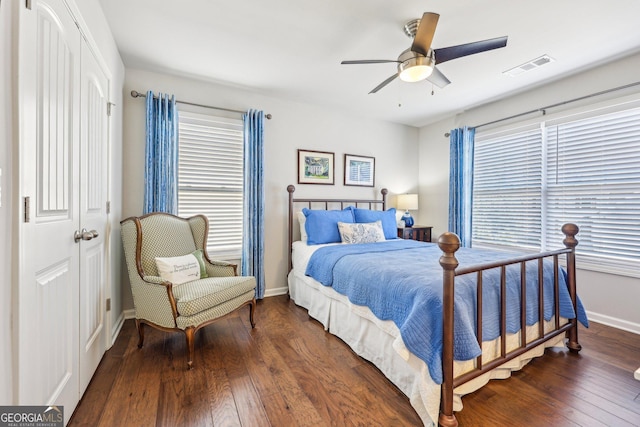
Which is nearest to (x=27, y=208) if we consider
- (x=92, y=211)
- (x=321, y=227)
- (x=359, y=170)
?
(x=92, y=211)

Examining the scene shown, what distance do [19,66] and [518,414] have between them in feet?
9.18

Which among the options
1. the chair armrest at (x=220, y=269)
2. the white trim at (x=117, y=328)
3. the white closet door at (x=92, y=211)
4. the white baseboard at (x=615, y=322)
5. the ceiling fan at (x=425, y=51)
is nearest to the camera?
the white closet door at (x=92, y=211)

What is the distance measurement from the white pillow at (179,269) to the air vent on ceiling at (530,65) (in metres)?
3.71

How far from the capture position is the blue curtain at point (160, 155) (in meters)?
2.77

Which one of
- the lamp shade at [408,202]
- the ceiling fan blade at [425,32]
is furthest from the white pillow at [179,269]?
the lamp shade at [408,202]

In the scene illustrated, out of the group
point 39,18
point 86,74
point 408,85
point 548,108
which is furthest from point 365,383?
point 548,108

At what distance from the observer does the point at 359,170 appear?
165 inches

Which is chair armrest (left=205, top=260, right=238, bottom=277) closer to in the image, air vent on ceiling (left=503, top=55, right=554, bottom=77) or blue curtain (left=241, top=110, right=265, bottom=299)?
blue curtain (left=241, top=110, right=265, bottom=299)

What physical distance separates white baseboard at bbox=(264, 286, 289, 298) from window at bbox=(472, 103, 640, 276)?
278cm

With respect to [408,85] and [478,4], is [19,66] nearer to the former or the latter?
[478,4]

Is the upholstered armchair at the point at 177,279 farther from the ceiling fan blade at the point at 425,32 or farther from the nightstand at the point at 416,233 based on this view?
the nightstand at the point at 416,233

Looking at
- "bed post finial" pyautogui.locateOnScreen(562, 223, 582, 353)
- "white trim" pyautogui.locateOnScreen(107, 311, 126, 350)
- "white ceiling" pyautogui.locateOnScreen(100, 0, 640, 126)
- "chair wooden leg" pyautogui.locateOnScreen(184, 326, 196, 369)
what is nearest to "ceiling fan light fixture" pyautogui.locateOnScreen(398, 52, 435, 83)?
"white ceiling" pyautogui.locateOnScreen(100, 0, 640, 126)

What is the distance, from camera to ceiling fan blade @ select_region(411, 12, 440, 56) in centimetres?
166

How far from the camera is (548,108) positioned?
123 inches
